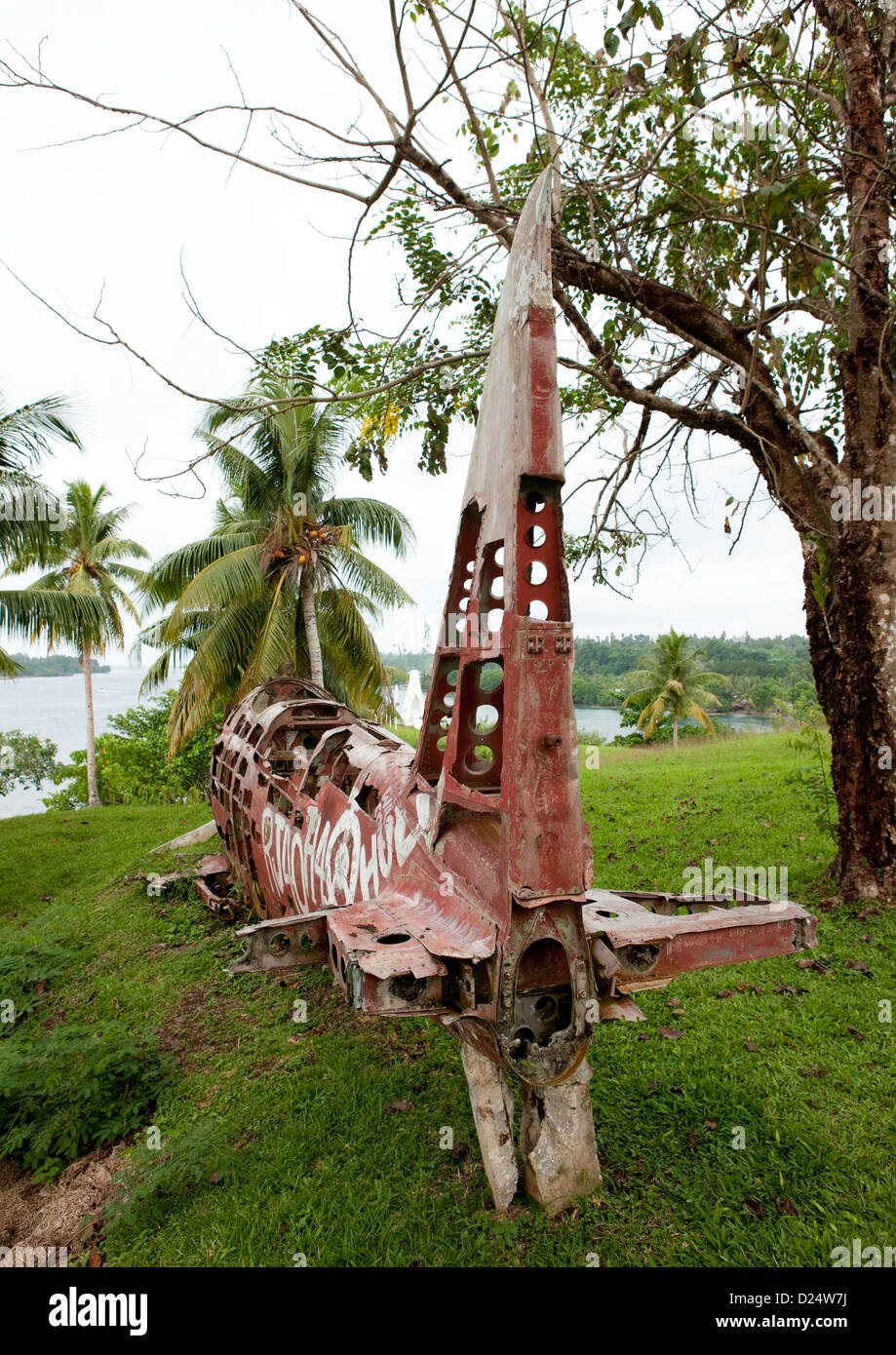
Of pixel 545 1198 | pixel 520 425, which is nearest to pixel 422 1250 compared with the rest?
pixel 545 1198

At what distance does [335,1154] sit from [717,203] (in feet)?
28.5

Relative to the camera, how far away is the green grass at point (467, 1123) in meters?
3.99

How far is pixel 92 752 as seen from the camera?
894 inches

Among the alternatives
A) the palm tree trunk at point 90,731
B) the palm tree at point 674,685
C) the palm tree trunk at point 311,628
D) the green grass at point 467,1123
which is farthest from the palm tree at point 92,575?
the palm tree at point 674,685

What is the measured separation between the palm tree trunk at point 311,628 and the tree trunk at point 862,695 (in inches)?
385

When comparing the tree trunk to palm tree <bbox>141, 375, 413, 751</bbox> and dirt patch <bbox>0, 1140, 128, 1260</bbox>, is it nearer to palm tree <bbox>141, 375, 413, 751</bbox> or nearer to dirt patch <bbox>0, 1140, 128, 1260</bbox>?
dirt patch <bbox>0, 1140, 128, 1260</bbox>

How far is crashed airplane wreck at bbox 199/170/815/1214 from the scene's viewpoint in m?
3.30

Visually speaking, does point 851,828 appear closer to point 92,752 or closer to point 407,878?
point 407,878

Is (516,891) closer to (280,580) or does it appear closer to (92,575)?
(280,580)

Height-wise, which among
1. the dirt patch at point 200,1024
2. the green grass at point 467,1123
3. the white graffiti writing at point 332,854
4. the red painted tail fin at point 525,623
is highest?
the red painted tail fin at point 525,623

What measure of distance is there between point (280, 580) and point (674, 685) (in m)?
20.5

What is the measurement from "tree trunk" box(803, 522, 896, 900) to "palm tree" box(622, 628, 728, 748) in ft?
75.9

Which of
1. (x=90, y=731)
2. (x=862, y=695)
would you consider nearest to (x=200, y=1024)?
(x=862, y=695)

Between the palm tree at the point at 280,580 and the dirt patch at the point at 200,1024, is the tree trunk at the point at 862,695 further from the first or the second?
the palm tree at the point at 280,580
